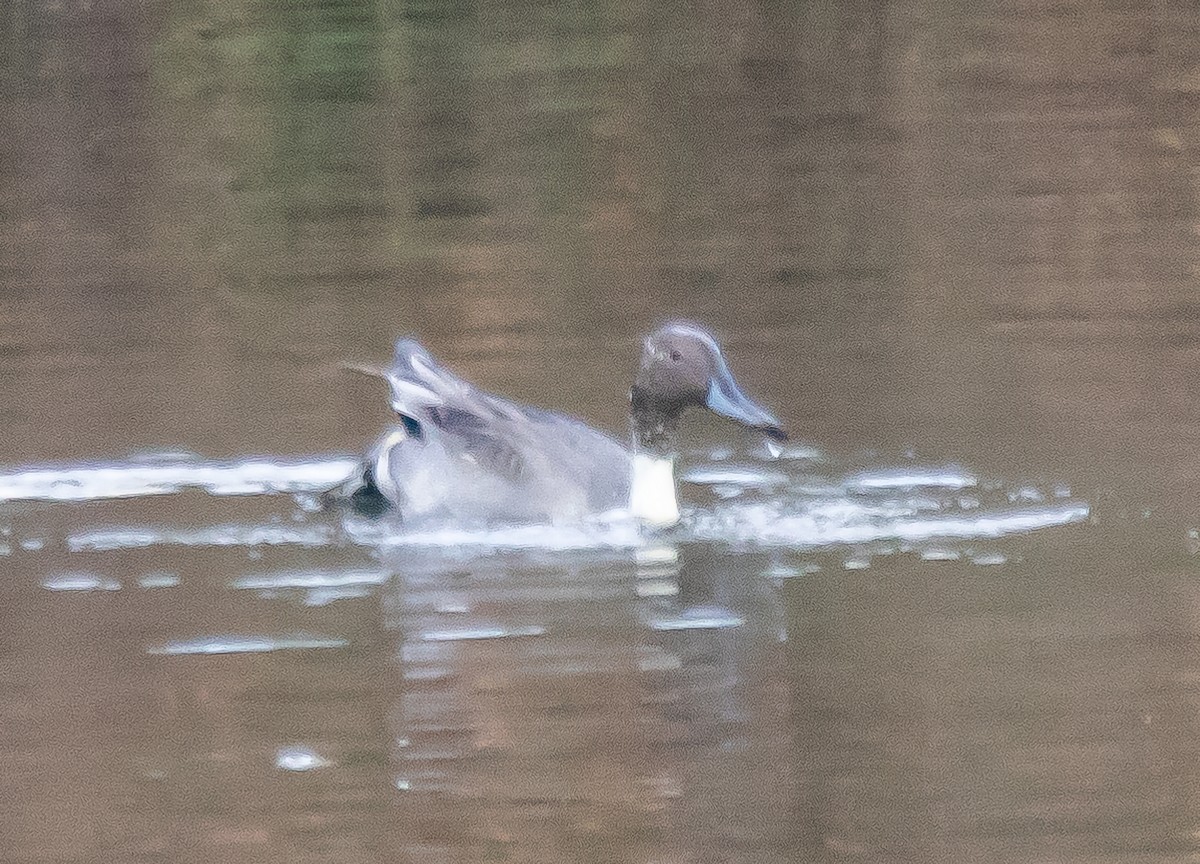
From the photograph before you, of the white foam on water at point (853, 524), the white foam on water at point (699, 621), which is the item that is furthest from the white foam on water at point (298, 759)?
the white foam on water at point (853, 524)

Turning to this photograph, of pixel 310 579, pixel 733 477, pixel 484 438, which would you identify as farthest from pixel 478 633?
pixel 733 477

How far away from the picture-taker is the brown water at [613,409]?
5184 mm

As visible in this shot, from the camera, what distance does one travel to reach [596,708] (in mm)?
5602

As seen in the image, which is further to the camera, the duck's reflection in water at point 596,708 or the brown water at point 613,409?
the brown water at point 613,409

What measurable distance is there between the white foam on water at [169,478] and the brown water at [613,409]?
→ 0.06 m

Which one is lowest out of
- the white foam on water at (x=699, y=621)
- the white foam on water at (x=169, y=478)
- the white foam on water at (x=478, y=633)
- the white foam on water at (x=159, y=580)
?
the white foam on water at (x=699, y=621)

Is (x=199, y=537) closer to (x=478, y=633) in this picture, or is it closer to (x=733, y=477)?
(x=478, y=633)

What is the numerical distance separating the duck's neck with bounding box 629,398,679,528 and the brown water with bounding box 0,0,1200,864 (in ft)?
0.44

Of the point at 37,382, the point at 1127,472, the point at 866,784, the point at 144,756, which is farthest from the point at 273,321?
the point at 866,784

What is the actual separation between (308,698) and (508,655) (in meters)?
0.58

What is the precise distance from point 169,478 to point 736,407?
205cm

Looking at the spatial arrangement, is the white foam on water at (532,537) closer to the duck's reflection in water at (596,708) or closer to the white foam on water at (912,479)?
the duck's reflection in water at (596,708)

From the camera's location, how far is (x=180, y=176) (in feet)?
43.6

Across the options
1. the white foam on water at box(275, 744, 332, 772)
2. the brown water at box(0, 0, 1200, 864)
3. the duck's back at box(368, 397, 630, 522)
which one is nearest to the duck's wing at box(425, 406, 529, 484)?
the duck's back at box(368, 397, 630, 522)
